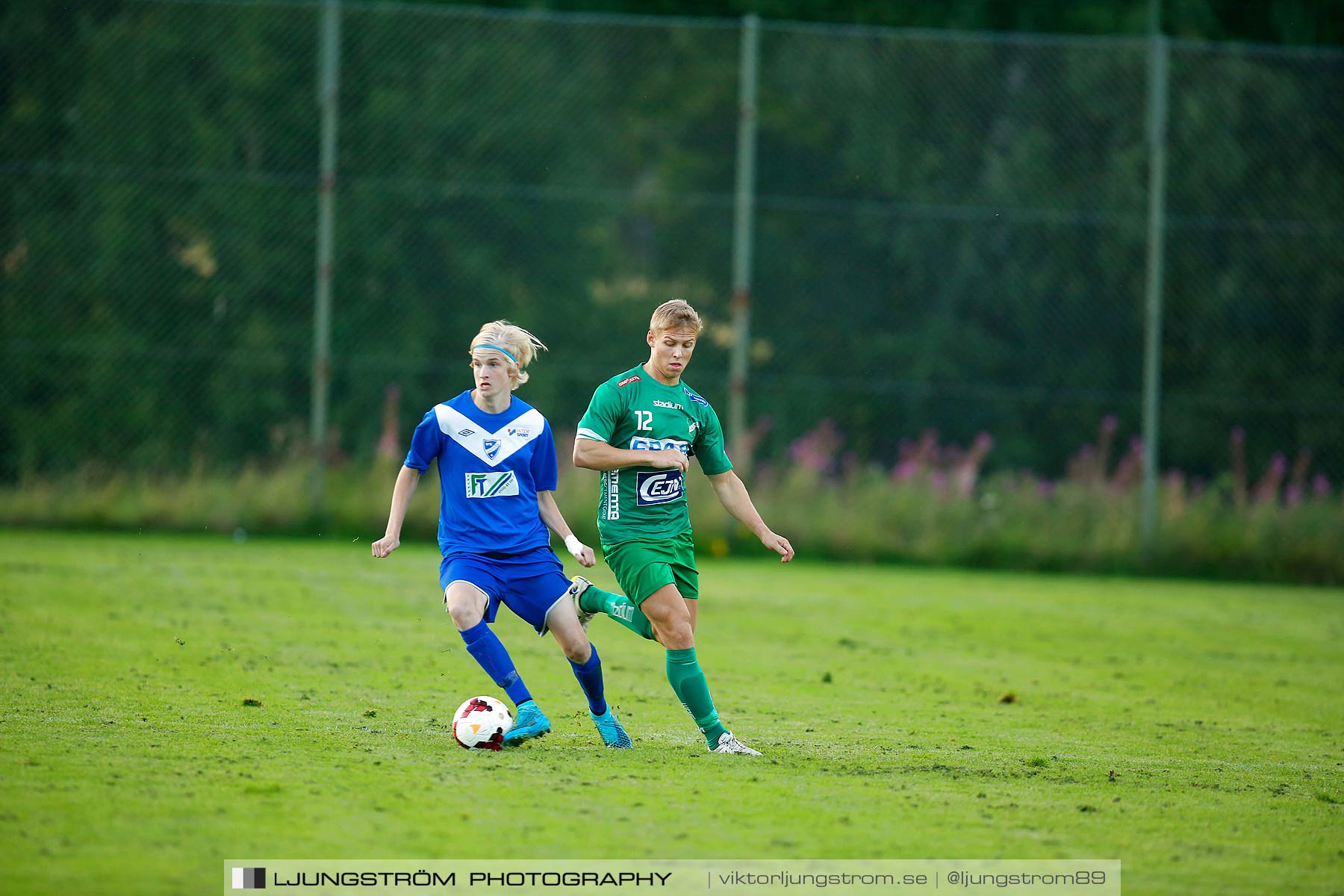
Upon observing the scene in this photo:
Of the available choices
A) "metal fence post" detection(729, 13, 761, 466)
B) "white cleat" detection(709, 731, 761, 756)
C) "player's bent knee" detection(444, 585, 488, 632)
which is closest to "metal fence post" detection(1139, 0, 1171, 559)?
"metal fence post" detection(729, 13, 761, 466)

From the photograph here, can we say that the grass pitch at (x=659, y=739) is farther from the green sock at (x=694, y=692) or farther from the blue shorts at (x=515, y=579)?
the blue shorts at (x=515, y=579)

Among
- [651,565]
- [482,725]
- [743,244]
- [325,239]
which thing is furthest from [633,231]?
[482,725]

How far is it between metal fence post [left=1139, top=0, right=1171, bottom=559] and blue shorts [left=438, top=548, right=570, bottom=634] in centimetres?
1011

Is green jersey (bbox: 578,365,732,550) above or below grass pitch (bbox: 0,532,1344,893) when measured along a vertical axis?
above

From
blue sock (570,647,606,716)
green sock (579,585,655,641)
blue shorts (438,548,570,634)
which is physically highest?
blue shorts (438,548,570,634)

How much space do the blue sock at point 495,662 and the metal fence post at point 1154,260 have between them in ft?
33.7

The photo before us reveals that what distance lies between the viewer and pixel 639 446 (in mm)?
6176

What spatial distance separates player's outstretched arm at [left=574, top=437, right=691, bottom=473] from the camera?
6.01m

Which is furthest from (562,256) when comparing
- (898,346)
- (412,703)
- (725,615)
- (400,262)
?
(412,703)

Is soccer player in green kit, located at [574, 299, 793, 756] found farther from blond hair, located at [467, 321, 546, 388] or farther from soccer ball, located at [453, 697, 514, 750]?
soccer ball, located at [453, 697, 514, 750]

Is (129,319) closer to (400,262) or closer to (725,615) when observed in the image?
(400,262)

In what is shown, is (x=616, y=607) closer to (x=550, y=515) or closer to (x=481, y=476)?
(x=550, y=515)

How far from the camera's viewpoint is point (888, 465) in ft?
56.2

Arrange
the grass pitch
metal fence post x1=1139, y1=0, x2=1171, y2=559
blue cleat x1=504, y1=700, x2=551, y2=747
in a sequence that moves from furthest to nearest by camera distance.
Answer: metal fence post x1=1139, y1=0, x2=1171, y2=559
blue cleat x1=504, y1=700, x2=551, y2=747
the grass pitch
